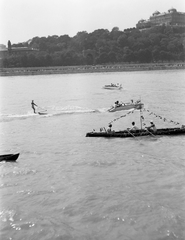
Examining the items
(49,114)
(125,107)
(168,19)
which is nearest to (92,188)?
(49,114)

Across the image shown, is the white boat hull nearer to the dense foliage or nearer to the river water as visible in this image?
the river water

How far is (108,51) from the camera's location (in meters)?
136

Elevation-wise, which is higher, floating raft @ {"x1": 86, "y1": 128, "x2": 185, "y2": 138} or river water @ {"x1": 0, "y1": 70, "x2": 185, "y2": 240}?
floating raft @ {"x1": 86, "y1": 128, "x2": 185, "y2": 138}

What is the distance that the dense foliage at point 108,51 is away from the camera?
13038 centimetres

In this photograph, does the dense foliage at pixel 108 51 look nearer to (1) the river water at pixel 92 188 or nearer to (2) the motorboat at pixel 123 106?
(2) the motorboat at pixel 123 106

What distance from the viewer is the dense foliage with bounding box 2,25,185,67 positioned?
428ft

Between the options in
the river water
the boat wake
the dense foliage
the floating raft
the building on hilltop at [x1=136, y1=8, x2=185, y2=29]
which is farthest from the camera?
the building on hilltop at [x1=136, y1=8, x2=185, y2=29]

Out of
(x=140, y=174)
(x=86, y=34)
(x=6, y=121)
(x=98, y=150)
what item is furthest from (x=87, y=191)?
(x=86, y=34)

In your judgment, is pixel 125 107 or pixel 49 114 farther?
pixel 125 107

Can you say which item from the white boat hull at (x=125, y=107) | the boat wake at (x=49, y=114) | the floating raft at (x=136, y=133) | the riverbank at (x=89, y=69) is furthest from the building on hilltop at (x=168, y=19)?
the floating raft at (x=136, y=133)

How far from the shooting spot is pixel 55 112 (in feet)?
121

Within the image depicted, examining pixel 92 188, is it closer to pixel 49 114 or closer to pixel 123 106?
pixel 49 114

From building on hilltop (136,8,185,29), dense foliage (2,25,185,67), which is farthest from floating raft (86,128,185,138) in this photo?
building on hilltop (136,8,185,29)

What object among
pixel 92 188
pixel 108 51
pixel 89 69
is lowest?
pixel 92 188
